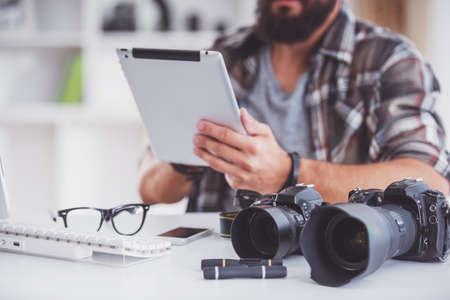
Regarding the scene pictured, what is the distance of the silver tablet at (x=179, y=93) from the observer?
96 cm

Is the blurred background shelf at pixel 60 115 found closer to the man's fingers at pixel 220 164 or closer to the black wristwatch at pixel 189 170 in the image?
the black wristwatch at pixel 189 170

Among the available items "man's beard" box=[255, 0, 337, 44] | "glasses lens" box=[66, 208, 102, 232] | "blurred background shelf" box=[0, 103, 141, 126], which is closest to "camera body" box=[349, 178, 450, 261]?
"glasses lens" box=[66, 208, 102, 232]

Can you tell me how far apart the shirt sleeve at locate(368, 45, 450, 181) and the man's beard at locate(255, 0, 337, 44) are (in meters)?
0.26

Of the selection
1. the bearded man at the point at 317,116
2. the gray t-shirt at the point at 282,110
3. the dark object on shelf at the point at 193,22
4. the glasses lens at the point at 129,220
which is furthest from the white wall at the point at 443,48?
the glasses lens at the point at 129,220

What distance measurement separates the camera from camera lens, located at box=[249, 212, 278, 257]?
2.58ft

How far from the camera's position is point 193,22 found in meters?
2.81

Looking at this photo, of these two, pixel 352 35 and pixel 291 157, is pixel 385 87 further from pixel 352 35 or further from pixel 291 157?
pixel 291 157

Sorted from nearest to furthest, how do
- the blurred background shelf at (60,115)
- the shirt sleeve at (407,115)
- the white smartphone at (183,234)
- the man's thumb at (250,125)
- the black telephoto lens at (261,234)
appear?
the black telephoto lens at (261,234), the white smartphone at (183,234), the man's thumb at (250,125), the shirt sleeve at (407,115), the blurred background shelf at (60,115)

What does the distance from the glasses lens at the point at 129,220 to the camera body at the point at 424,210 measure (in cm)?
41

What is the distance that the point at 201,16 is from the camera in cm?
289

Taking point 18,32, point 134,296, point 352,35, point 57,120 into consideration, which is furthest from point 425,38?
point 134,296

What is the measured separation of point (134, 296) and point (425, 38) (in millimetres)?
2183

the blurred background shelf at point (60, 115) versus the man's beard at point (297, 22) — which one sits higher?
the man's beard at point (297, 22)

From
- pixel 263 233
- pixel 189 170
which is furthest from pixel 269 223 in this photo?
pixel 189 170
